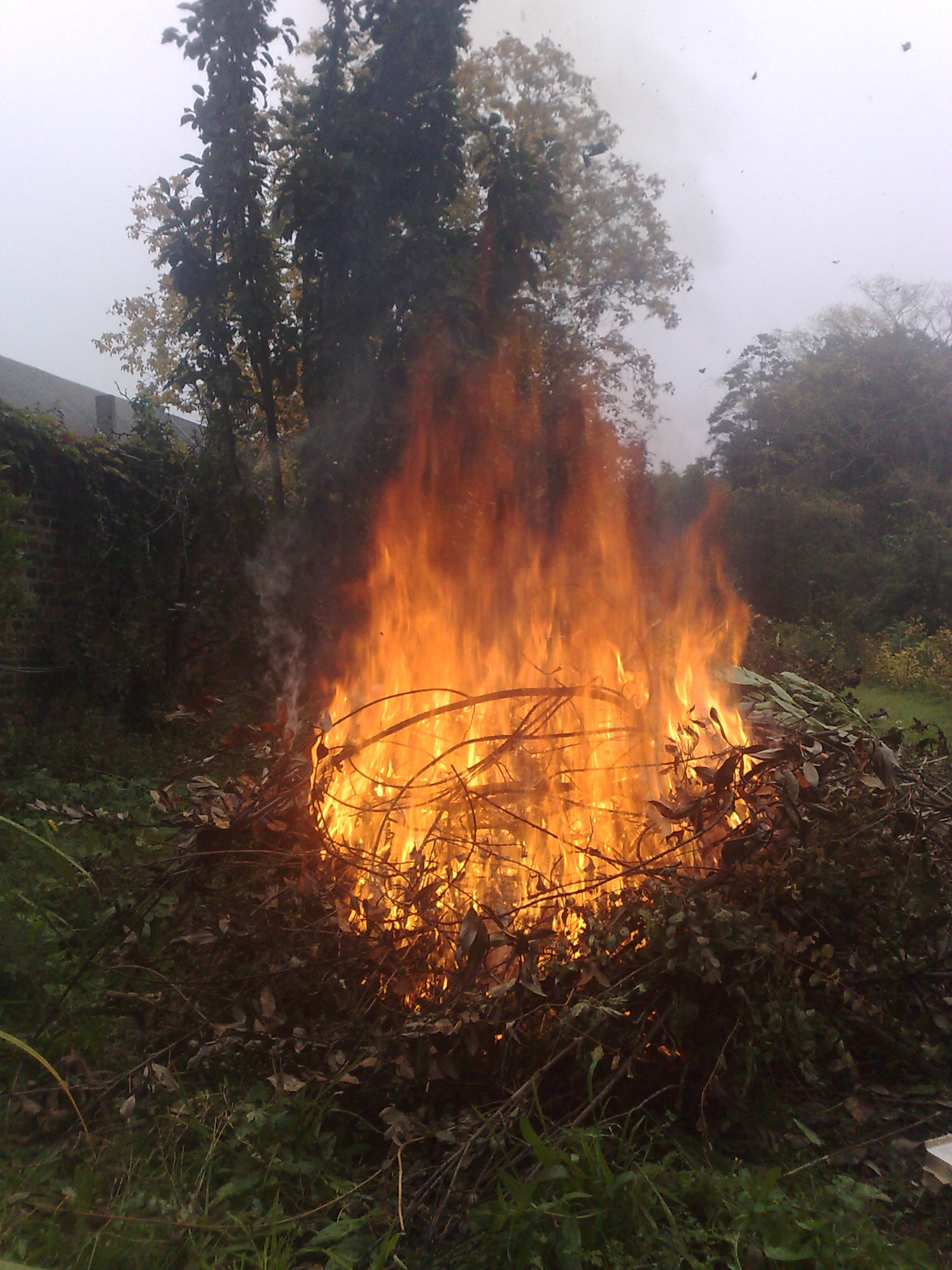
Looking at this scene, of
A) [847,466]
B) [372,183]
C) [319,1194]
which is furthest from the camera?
[847,466]

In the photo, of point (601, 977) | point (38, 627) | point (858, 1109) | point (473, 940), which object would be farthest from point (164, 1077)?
point (38, 627)

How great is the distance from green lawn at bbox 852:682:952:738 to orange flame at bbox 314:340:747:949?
17.2 ft

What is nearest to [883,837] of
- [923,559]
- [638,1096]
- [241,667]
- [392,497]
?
[638,1096]

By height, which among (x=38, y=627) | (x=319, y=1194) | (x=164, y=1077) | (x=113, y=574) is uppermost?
(x=113, y=574)

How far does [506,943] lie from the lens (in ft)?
9.04

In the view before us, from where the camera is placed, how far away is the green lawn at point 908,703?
9895 millimetres

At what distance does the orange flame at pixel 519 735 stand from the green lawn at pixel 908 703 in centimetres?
526

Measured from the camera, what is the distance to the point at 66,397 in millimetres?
14664

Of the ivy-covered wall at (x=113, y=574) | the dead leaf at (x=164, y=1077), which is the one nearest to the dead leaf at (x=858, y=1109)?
the dead leaf at (x=164, y=1077)

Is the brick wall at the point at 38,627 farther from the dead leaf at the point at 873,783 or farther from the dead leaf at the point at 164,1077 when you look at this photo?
the dead leaf at the point at 873,783

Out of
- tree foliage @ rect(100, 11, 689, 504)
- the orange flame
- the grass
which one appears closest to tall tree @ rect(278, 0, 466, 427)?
tree foliage @ rect(100, 11, 689, 504)

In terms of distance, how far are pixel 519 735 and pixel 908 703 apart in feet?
31.5

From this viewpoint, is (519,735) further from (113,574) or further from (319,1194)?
(113,574)

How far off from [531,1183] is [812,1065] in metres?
1.03
